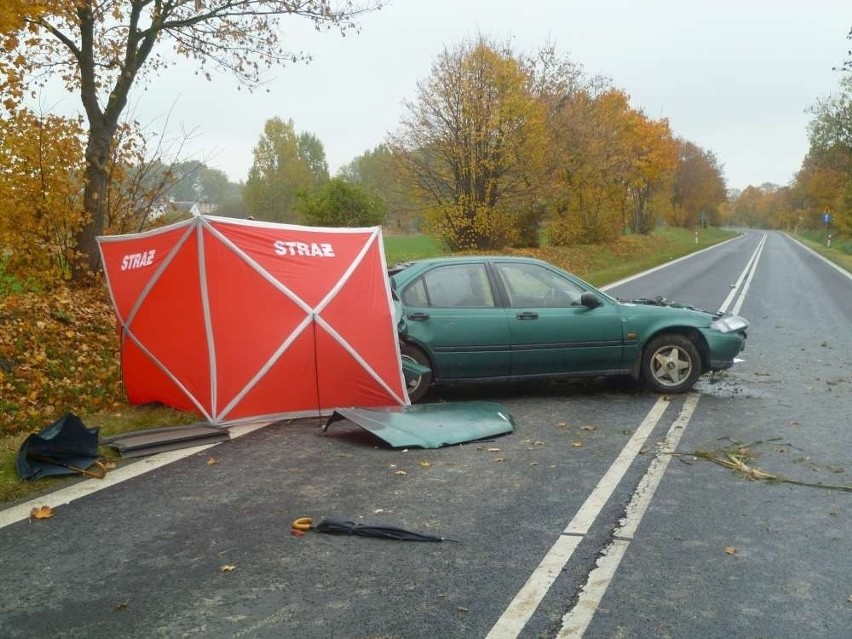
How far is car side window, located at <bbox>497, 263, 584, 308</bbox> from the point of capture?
8828 millimetres

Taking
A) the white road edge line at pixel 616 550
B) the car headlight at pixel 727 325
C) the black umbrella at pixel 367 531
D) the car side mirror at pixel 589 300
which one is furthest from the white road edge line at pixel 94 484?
the car headlight at pixel 727 325

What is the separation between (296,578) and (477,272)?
5.21 meters

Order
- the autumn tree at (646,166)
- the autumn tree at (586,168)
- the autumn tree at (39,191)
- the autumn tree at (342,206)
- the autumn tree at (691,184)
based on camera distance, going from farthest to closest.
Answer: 1. the autumn tree at (691,184)
2. the autumn tree at (646,166)
3. the autumn tree at (342,206)
4. the autumn tree at (586,168)
5. the autumn tree at (39,191)

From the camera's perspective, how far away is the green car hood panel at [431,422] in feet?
22.7

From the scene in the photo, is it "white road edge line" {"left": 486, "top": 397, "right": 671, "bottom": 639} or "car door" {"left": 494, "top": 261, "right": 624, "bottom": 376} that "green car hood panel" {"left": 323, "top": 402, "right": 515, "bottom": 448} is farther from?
"white road edge line" {"left": 486, "top": 397, "right": 671, "bottom": 639}

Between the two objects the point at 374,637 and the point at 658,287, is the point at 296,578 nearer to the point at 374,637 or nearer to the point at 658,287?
the point at 374,637

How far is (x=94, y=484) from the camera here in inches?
231

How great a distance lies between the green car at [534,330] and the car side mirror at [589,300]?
0.04ft

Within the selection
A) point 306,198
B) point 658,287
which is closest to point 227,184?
point 306,198

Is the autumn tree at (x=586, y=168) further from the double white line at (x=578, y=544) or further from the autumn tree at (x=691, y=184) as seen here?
the autumn tree at (x=691, y=184)

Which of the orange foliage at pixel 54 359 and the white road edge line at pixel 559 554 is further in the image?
the orange foliage at pixel 54 359

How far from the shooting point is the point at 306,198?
4666 cm

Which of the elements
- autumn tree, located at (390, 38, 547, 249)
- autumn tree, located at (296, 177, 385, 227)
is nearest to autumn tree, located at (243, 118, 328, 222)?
autumn tree, located at (296, 177, 385, 227)

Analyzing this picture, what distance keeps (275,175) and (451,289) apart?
7722 centimetres
